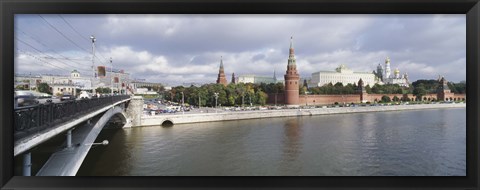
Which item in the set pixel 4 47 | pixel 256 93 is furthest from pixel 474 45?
pixel 256 93

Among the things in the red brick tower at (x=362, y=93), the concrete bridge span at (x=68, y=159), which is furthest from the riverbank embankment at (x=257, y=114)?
the concrete bridge span at (x=68, y=159)

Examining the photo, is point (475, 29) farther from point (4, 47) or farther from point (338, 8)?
point (4, 47)

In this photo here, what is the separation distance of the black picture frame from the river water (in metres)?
2.66

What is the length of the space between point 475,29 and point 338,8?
2.63 ft

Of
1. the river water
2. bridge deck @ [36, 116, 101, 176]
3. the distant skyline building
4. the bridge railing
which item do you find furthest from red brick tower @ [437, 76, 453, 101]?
the bridge railing

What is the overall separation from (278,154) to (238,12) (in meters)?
5.60

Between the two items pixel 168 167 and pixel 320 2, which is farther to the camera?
pixel 168 167

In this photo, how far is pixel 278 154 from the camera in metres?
6.98

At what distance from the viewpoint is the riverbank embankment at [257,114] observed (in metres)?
12.6

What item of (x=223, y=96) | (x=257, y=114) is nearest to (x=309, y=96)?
(x=223, y=96)

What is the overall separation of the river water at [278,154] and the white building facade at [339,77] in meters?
24.5

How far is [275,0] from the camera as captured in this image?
1729mm

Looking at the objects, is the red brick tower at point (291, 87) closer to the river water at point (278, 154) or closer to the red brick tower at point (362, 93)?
the red brick tower at point (362, 93)

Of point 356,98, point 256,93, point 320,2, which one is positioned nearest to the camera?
point 320,2
